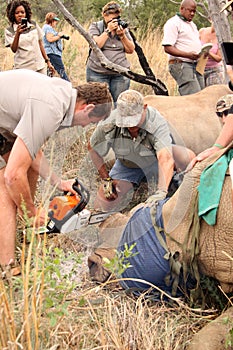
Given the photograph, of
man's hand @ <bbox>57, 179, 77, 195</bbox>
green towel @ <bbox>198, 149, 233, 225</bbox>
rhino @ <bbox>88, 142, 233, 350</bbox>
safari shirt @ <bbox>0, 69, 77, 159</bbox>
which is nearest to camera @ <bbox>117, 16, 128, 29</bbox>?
safari shirt @ <bbox>0, 69, 77, 159</bbox>

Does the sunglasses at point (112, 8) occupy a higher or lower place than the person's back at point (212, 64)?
higher

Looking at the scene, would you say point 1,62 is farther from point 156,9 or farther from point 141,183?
point 141,183

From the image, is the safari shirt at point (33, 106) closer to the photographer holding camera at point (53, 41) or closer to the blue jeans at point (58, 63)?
the photographer holding camera at point (53, 41)

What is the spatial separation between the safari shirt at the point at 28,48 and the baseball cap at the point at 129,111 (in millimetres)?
2520

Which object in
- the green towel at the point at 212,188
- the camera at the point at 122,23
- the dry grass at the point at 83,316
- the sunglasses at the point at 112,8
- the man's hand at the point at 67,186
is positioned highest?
the sunglasses at the point at 112,8

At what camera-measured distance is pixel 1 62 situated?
10891mm

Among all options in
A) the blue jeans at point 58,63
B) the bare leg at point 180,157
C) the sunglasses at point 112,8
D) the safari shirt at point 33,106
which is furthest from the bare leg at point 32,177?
the blue jeans at point 58,63

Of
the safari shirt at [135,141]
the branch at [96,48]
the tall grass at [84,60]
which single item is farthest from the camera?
the tall grass at [84,60]

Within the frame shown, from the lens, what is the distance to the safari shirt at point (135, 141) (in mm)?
5039

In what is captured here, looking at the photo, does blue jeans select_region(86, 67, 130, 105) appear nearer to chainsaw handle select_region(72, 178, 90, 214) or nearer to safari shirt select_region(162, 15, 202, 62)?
safari shirt select_region(162, 15, 202, 62)

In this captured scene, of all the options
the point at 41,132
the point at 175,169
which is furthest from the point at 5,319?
the point at 175,169

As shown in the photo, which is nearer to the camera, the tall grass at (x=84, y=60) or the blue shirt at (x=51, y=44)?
the blue shirt at (x=51, y=44)

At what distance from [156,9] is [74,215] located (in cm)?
1178

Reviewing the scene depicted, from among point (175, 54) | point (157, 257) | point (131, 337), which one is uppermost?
point (175, 54)
